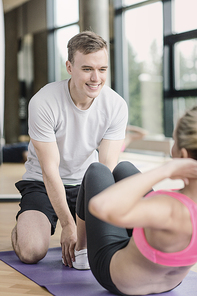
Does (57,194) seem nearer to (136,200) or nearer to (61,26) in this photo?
(136,200)

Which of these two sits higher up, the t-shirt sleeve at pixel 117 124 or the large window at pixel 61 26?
the large window at pixel 61 26

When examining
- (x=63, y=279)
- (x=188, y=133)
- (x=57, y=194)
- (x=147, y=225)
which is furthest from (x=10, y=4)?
(x=147, y=225)

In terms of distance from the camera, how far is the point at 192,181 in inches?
38.1

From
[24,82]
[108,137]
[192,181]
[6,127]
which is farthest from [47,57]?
[192,181]

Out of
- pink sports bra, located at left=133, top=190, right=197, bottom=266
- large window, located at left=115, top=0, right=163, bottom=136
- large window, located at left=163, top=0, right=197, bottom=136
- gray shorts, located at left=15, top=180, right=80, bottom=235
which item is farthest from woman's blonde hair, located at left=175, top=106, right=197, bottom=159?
large window, located at left=115, top=0, right=163, bottom=136

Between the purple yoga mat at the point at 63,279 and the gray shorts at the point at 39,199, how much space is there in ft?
0.64

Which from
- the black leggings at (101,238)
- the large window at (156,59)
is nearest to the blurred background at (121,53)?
the large window at (156,59)

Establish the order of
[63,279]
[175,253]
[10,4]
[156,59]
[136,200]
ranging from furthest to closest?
[156,59] → [10,4] → [63,279] → [175,253] → [136,200]

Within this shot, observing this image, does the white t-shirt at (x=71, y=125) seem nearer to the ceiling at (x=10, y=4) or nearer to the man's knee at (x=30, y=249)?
the man's knee at (x=30, y=249)

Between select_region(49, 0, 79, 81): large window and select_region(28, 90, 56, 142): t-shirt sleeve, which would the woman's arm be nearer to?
select_region(28, 90, 56, 142): t-shirt sleeve

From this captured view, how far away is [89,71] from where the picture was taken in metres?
1.67

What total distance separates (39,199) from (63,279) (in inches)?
18.0

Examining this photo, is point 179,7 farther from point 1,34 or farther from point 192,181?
point 192,181

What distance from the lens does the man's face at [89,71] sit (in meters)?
1.64
